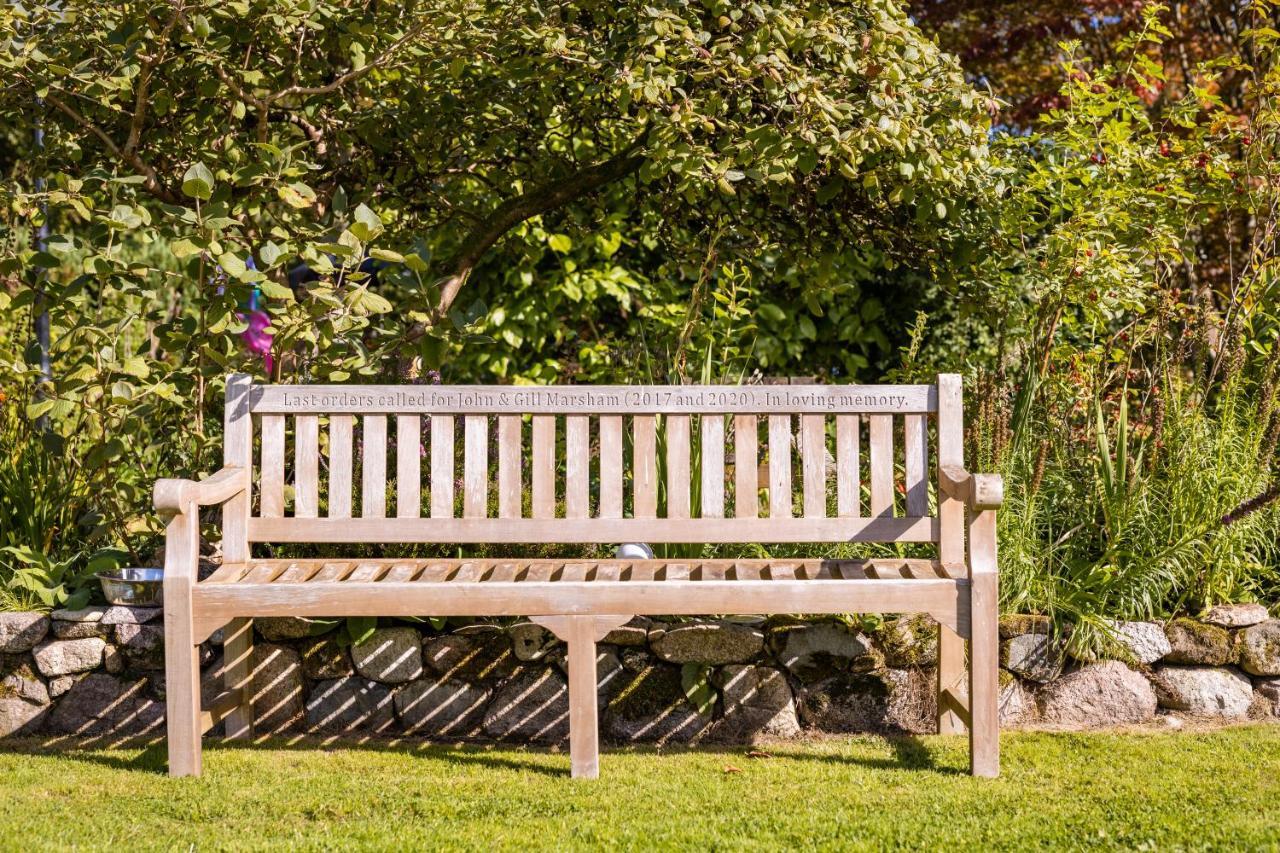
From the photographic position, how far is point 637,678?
385cm

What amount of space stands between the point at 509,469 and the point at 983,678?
1620 mm

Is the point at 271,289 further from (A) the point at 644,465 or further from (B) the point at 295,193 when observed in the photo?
(A) the point at 644,465

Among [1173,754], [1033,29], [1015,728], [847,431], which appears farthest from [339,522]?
[1033,29]

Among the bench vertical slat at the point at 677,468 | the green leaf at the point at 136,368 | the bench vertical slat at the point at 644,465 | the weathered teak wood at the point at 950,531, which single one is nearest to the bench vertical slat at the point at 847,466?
the weathered teak wood at the point at 950,531

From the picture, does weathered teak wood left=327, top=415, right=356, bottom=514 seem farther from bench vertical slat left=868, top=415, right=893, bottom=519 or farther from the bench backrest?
bench vertical slat left=868, top=415, right=893, bottom=519

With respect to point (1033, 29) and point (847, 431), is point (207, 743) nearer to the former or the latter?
point (847, 431)

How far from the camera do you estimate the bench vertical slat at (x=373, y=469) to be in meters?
3.78

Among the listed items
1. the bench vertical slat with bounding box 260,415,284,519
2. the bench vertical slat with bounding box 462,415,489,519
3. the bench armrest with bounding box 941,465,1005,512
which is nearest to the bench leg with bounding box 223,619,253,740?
the bench vertical slat with bounding box 260,415,284,519

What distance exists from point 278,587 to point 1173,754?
106 inches

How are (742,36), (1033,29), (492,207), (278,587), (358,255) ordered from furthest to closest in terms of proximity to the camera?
1. (1033,29)
2. (492,207)
3. (742,36)
4. (358,255)
5. (278,587)

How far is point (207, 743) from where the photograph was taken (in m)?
3.73

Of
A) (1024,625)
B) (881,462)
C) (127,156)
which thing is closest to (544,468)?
(881,462)

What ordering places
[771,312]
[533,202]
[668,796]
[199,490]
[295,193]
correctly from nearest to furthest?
1. [668,796]
2. [199,490]
3. [295,193]
4. [533,202]
5. [771,312]

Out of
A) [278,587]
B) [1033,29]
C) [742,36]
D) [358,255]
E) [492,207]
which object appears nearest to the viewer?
[278,587]
